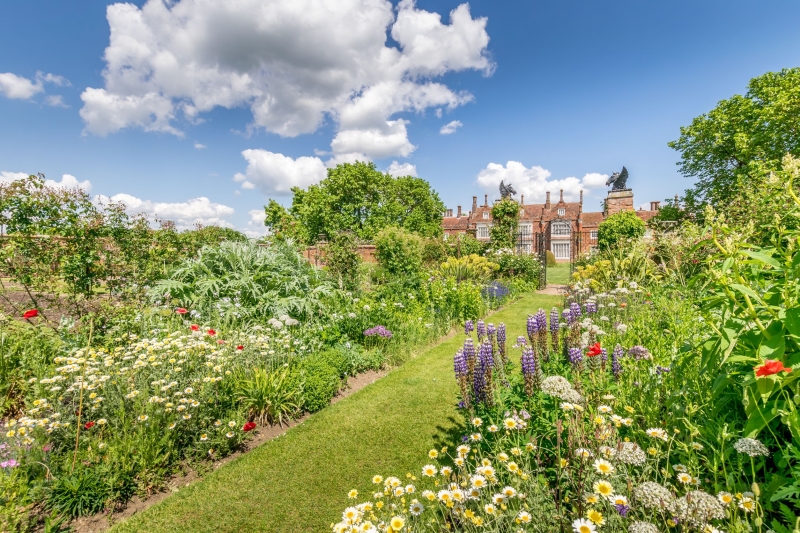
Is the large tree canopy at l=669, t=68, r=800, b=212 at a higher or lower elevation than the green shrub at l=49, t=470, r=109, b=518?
higher

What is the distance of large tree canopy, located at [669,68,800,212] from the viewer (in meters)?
11.8

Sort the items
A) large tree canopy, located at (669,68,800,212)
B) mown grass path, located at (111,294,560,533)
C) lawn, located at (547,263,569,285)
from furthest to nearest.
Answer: lawn, located at (547,263,569,285), large tree canopy, located at (669,68,800,212), mown grass path, located at (111,294,560,533)

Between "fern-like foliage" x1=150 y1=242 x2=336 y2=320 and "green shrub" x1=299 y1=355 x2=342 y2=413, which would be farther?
"fern-like foliage" x1=150 y1=242 x2=336 y2=320

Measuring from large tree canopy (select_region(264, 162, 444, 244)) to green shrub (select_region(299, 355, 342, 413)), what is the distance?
24.9 metres

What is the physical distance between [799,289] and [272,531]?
3.48 metres

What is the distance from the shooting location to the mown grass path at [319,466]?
8.44ft

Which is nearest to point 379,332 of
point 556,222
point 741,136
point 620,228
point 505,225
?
point 505,225

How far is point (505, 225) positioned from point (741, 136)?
878 cm

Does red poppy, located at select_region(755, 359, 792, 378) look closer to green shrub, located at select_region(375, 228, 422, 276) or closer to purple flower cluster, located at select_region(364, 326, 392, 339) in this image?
purple flower cluster, located at select_region(364, 326, 392, 339)

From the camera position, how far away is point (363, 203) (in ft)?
100

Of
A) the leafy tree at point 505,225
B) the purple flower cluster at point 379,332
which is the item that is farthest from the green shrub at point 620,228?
the purple flower cluster at point 379,332

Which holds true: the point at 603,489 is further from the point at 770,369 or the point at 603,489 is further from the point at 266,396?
the point at 266,396

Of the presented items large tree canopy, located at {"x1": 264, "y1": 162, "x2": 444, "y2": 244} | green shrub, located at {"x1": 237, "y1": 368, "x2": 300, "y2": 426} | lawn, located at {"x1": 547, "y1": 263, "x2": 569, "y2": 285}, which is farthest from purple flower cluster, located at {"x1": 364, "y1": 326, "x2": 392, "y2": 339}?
large tree canopy, located at {"x1": 264, "y1": 162, "x2": 444, "y2": 244}

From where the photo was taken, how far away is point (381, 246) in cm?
1049
